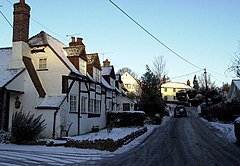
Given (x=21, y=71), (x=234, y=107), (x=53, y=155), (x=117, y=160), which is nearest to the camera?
(x=117, y=160)

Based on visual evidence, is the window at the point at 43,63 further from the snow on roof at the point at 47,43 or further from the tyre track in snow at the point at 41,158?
the tyre track in snow at the point at 41,158

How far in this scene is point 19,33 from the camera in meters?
20.5

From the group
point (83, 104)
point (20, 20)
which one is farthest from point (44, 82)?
point (20, 20)

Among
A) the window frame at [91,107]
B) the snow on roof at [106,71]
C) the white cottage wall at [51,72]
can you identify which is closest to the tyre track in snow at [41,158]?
the white cottage wall at [51,72]

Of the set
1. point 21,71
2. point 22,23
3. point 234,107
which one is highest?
point 22,23

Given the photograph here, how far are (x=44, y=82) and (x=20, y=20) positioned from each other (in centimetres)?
512

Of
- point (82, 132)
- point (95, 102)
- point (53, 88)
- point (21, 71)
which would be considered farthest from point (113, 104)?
point (21, 71)

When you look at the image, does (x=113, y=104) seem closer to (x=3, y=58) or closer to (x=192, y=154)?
(x=3, y=58)

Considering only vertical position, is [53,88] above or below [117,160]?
above

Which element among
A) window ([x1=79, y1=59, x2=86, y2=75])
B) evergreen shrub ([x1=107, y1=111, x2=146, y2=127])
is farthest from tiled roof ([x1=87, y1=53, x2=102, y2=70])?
evergreen shrub ([x1=107, y1=111, x2=146, y2=127])

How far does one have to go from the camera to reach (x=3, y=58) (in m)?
22.2

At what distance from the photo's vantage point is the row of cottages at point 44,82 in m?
19.3

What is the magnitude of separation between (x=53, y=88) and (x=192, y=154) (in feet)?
41.0

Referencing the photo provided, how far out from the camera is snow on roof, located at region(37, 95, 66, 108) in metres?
19.3
